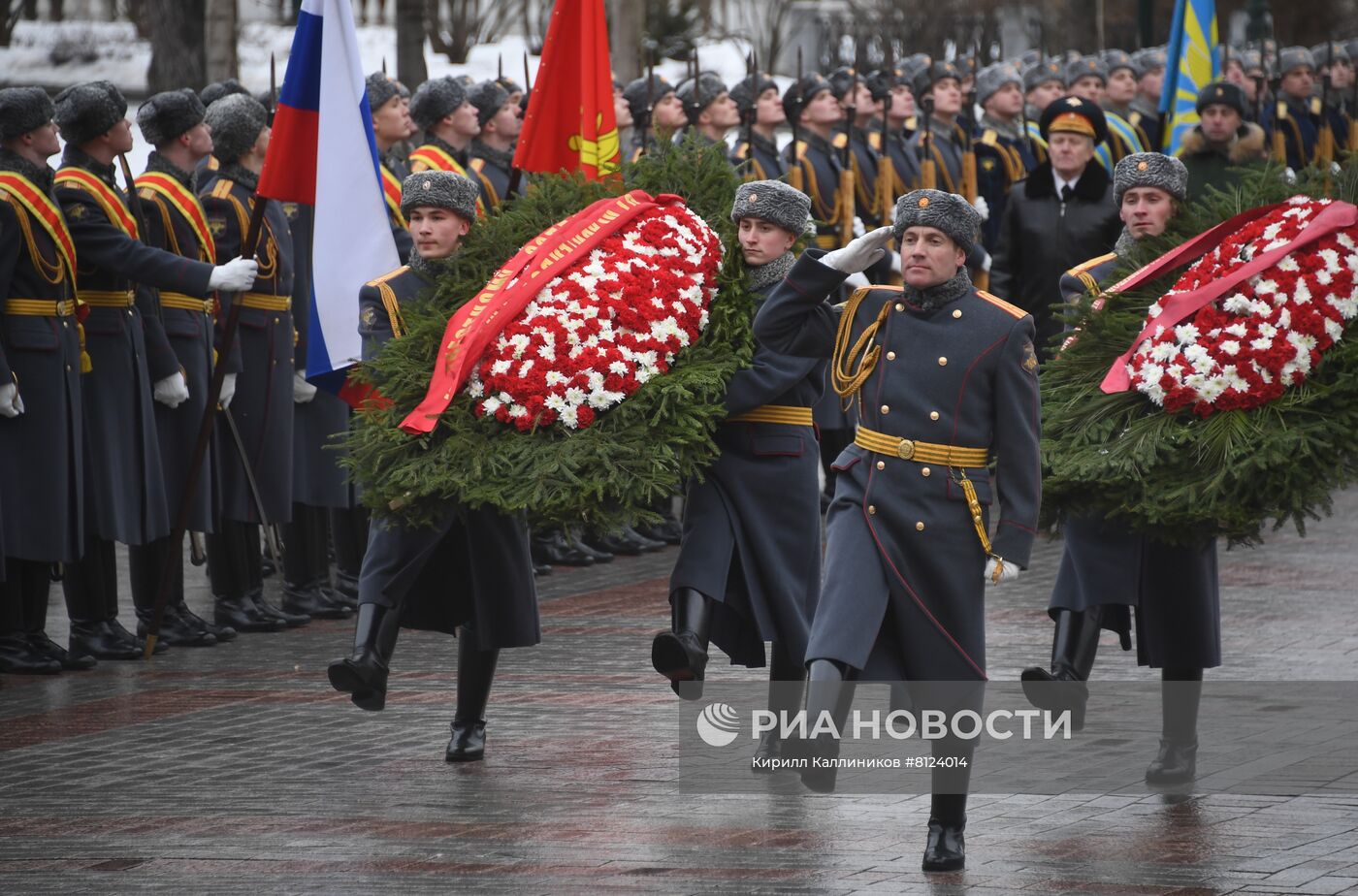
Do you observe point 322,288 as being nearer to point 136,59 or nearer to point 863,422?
point 863,422

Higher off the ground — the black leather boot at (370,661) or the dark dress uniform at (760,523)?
the dark dress uniform at (760,523)

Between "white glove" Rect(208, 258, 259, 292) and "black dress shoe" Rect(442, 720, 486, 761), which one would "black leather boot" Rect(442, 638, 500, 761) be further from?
"white glove" Rect(208, 258, 259, 292)

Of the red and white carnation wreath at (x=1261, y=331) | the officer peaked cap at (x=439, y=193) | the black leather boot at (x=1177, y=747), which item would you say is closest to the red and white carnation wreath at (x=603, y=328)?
the officer peaked cap at (x=439, y=193)

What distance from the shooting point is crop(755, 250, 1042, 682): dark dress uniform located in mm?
6402

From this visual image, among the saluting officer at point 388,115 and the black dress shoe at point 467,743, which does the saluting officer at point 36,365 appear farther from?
the black dress shoe at point 467,743

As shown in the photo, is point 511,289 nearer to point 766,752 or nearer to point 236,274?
point 766,752

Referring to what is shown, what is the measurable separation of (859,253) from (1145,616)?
5.75ft

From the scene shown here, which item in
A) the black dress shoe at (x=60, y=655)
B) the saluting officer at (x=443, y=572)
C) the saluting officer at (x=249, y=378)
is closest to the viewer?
the saluting officer at (x=443, y=572)

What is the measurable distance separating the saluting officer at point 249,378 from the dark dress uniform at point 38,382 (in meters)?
0.99

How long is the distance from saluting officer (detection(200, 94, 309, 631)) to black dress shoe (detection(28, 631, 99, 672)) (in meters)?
1.02

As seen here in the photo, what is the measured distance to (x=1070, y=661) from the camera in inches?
303

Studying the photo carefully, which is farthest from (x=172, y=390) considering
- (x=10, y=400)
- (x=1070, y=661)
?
(x=1070, y=661)

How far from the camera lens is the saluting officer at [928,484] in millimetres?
6395

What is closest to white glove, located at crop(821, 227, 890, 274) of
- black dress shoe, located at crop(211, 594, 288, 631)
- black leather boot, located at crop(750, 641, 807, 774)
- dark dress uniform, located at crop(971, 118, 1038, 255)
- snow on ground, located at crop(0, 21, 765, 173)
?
black leather boot, located at crop(750, 641, 807, 774)
